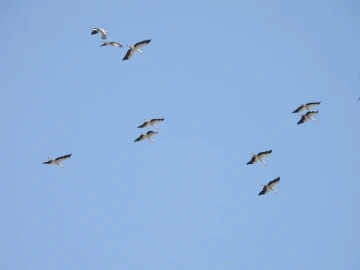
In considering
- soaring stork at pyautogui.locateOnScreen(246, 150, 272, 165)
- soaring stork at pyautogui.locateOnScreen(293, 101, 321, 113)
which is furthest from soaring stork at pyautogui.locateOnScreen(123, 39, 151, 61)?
soaring stork at pyautogui.locateOnScreen(293, 101, 321, 113)

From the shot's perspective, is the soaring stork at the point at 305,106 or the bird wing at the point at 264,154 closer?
the bird wing at the point at 264,154

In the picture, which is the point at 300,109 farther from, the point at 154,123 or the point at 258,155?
the point at 154,123

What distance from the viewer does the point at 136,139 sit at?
8000 cm

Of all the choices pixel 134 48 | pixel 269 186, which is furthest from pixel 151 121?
pixel 269 186

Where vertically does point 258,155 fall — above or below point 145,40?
below

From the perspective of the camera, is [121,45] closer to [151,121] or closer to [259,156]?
[151,121]

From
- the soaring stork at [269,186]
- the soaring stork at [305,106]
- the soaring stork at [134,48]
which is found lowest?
the soaring stork at [269,186]

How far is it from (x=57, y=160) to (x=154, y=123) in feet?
24.9

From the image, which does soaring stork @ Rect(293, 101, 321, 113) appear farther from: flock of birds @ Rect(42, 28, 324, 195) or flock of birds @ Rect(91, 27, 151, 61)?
flock of birds @ Rect(91, 27, 151, 61)

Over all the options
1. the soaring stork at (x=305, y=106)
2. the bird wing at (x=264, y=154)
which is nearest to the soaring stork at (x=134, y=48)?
the bird wing at (x=264, y=154)

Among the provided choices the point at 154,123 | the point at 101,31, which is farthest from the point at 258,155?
the point at 101,31

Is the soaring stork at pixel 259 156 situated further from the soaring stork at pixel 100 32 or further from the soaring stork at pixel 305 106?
the soaring stork at pixel 100 32

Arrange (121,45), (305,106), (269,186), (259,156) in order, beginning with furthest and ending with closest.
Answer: (305,106), (269,186), (259,156), (121,45)

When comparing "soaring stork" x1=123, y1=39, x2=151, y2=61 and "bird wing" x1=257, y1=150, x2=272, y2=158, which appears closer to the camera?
"soaring stork" x1=123, y1=39, x2=151, y2=61
